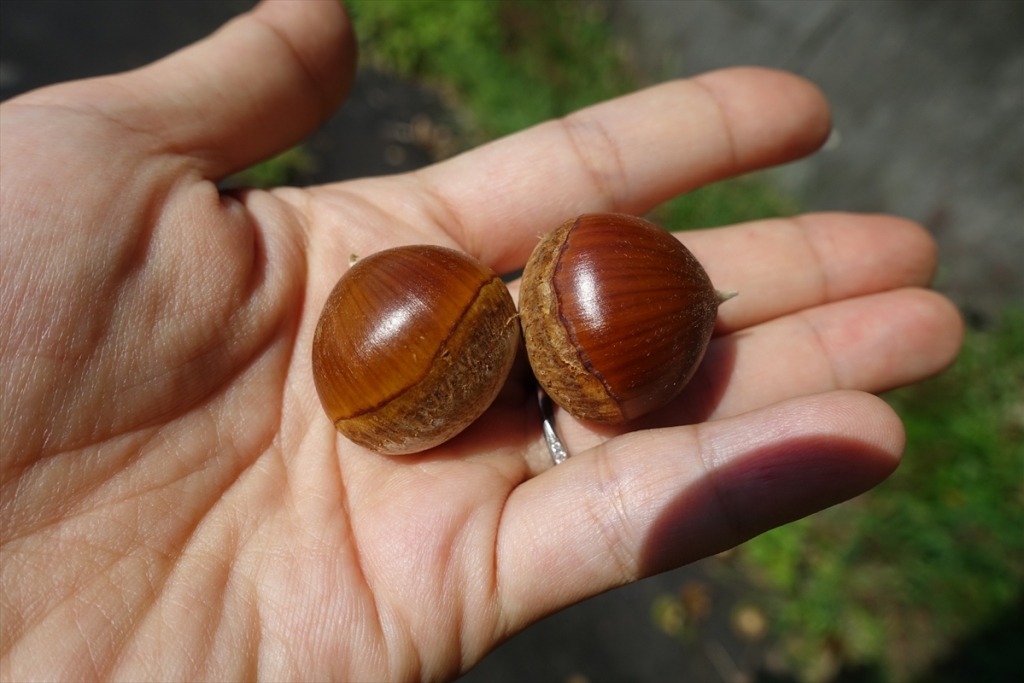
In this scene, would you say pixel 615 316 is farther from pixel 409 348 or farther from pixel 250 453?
pixel 250 453

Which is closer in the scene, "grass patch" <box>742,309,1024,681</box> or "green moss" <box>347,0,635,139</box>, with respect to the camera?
"grass patch" <box>742,309,1024,681</box>

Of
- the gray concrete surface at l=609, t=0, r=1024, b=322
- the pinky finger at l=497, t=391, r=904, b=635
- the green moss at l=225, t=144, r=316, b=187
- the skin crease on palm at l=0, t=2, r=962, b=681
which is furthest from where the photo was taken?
the green moss at l=225, t=144, r=316, b=187

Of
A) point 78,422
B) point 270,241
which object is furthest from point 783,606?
point 78,422

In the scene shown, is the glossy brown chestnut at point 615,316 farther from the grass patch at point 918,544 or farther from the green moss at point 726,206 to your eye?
the green moss at point 726,206

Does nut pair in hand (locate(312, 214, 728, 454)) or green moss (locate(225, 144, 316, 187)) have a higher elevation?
nut pair in hand (locate(312, 214, 728, 454))

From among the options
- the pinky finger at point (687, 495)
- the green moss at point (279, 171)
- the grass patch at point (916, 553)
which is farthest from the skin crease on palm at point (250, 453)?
the green moss at point (279, 171)

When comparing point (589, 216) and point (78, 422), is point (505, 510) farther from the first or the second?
point (78, 422)

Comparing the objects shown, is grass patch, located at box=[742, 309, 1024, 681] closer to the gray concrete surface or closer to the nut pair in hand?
the gray concrete surface

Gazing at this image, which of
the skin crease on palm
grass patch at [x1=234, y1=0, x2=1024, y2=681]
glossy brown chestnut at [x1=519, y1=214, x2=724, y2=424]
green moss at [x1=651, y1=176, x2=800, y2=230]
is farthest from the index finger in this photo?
grass patch at [x1=234, y1=0, x2=1024, y2=681]

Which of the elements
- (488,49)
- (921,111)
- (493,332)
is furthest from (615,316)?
(488,49)
